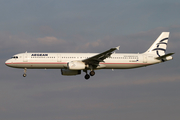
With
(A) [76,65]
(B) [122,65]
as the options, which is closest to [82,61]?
(A) [76,65]

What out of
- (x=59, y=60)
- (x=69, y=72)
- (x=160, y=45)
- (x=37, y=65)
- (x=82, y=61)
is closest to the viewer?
(x=37, y=65)

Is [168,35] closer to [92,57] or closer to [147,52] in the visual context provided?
[147,52]

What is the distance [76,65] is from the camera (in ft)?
185

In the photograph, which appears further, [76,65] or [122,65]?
[122,65]

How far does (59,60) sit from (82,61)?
411 centimetres

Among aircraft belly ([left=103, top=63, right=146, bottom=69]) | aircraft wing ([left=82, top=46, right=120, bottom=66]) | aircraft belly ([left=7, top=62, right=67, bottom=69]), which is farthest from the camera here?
aircraft belly ([left=103, top=63, right=146, bottom=69])

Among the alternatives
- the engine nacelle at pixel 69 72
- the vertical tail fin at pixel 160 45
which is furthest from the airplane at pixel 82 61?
the vertical tail fin at pixel 160 45

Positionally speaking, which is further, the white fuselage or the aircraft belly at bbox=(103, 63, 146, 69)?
the aircraft belly at bbox=(103, 63, 146, 69)

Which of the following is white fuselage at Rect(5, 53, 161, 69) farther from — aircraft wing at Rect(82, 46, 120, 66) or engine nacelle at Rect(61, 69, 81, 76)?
engine nacelle at Rect(61, 69, 81, 76)

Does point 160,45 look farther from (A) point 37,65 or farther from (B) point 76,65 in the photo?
A: (A) point 37,65

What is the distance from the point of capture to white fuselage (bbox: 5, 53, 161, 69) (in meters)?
56.6

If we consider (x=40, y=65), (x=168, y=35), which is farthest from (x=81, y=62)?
(x=168, y=35)

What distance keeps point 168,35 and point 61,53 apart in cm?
2347

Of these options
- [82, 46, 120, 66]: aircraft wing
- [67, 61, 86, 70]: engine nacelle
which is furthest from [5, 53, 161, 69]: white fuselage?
[82, 46, 120, 66]: aircraft wing
